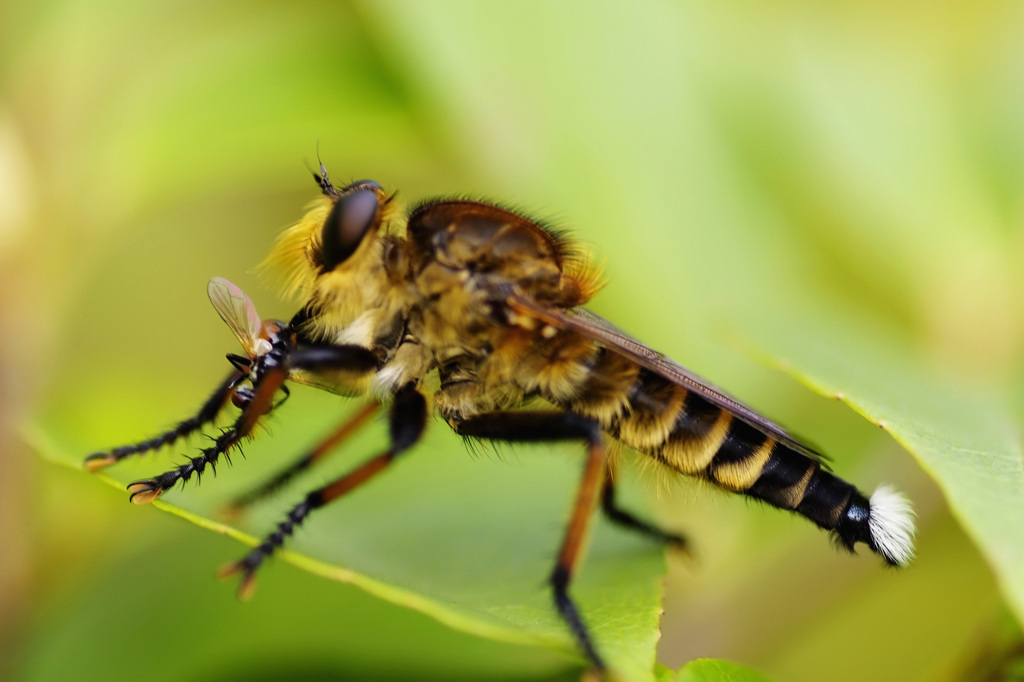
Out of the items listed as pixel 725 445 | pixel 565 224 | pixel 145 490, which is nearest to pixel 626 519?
pixel 725 445

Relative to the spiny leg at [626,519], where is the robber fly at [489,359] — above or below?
above

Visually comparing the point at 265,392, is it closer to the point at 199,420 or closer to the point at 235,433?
the point at 235,433

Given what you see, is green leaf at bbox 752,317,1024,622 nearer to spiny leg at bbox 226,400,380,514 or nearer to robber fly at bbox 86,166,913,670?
robber fly at bbox 86,166,913,670

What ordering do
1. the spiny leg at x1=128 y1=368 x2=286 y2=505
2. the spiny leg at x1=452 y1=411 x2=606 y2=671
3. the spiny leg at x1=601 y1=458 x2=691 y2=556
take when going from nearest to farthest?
the spiny leg at x1=452 y1=411 x2=606 y2=671
the spiny leg at x1=128 y1=368 x2=286 y2=505
the spiny leg at x1=601 y1=458 x2=691 y2=556

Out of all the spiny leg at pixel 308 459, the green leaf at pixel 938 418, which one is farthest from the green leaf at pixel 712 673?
the spiny leg at pixel 308 459

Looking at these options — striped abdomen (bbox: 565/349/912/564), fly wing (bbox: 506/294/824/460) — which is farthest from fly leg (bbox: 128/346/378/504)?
striped abdomen (bbox: 565/349/912/564)

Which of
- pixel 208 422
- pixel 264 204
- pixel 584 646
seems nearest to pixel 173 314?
pixel 264 204

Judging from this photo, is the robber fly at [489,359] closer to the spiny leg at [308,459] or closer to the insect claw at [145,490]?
the spiny leg at [308,459]

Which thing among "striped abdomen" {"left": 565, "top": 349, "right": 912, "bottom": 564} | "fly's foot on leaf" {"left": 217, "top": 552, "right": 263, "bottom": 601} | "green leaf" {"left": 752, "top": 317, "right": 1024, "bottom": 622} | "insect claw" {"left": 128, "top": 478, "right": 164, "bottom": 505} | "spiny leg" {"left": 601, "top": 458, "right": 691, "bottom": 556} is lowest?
"fly's foot on leaf" {"left": 217, "top": 552, "right": 263, "bottom": 601}
